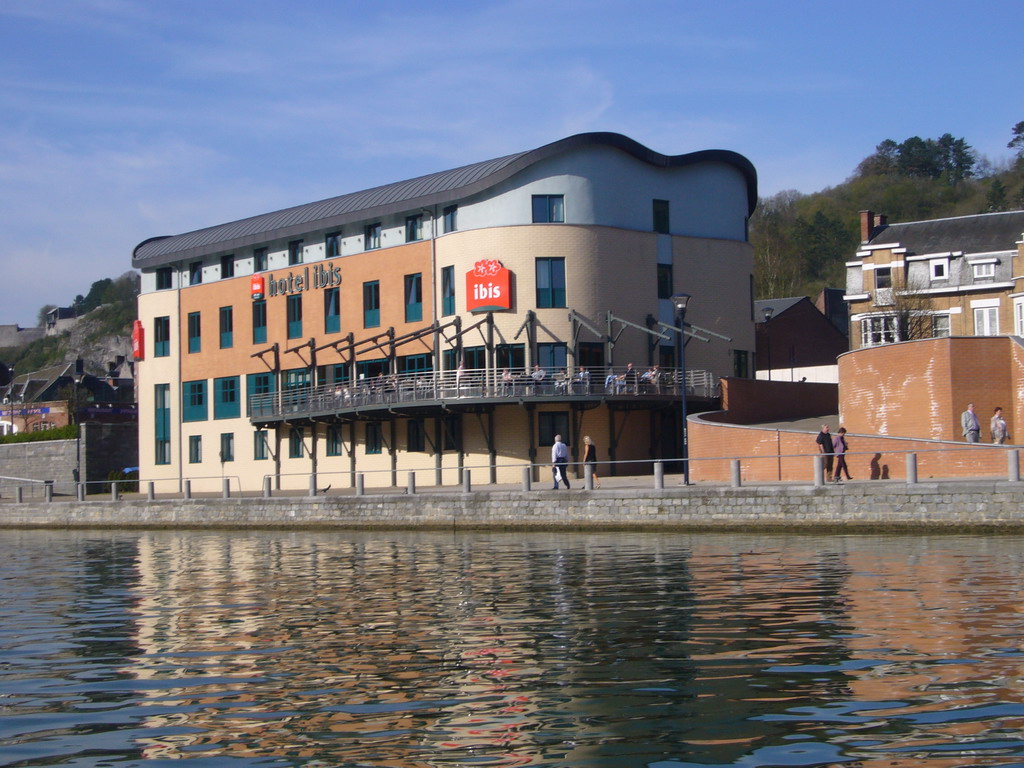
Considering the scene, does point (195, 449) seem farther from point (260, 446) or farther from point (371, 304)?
point (371, 304)

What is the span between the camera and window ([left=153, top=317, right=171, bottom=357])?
197 feet

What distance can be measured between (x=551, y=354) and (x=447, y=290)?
5.12 metres

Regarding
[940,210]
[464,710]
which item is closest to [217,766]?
[464,710]

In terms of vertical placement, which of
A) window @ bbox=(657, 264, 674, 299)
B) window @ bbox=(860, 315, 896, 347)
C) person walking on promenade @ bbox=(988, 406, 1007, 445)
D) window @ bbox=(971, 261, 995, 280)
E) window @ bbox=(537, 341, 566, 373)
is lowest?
person walking on promenade @ bbox=(988, 406, 1007, 445)

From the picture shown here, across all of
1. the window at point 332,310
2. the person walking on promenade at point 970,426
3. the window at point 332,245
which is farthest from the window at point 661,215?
the person walking on promenade at point 970,426

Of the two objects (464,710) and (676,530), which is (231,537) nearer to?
(676,530)

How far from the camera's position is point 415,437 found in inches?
1928

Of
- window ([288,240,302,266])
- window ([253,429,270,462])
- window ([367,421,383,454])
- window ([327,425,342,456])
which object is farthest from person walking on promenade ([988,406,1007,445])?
window ([253,429,270,462])

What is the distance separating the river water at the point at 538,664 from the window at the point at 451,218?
27072 millimetres

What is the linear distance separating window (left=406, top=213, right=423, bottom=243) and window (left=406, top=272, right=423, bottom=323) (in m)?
1.47

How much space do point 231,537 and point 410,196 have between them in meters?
18.5

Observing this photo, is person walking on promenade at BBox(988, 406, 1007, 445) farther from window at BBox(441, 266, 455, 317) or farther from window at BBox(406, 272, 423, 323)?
window at BBox(406, 272, 423, 323)

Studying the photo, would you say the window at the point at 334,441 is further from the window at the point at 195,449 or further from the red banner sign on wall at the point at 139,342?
the red banner sign on wall at the point at 139,342

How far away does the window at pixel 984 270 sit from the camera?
58594 millimetres
